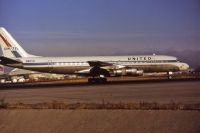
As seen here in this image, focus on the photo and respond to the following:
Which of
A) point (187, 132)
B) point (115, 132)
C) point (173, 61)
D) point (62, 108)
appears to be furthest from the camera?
point (173, 61)

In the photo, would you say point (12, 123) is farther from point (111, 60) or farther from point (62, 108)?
point (111, 60)

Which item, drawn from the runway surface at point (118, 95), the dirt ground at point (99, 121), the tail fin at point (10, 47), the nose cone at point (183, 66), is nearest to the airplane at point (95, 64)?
the nose cone at point (183, 66)

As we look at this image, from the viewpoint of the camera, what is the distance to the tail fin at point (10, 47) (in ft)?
184

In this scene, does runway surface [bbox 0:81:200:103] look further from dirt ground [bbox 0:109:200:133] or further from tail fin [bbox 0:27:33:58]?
tail fin [bbox 0:27:33:58]

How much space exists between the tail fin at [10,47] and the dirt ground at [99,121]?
3678 centimetres

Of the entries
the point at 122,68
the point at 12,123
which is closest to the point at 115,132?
the point at 12,123

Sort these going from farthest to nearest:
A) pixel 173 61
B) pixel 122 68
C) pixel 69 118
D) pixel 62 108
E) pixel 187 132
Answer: pixel 173 61 → pixel 122 68 → pixel 62 108 → pixel 69 118 → pixel 187 132

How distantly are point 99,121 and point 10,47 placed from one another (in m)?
42.1

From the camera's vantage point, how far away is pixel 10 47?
56562 mm

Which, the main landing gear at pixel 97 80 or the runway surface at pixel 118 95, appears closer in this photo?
the runway surface at pixel 118 95

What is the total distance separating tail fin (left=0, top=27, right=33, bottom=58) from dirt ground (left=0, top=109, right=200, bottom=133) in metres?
36.8

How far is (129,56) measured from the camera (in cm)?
5222

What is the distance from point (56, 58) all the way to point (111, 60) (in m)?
7.35

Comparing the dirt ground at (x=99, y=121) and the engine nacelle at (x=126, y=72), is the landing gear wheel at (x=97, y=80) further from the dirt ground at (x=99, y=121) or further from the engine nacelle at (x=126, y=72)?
the dirt ground at (x=99, y=121)
